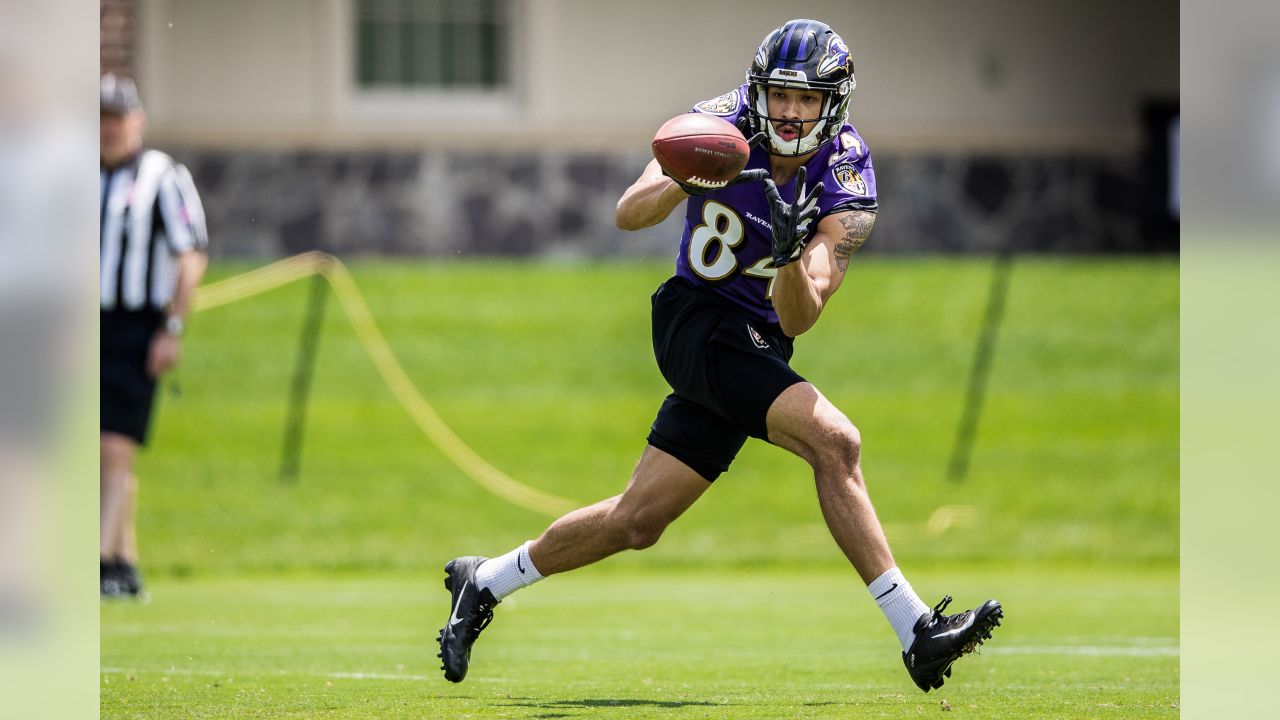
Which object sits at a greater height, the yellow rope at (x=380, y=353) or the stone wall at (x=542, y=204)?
the stone wall at (x=542, y=204)

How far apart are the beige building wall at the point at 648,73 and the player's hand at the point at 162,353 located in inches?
264

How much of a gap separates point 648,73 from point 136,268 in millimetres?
7479

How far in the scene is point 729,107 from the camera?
17.0 feet

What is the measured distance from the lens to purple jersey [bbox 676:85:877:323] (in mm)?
5113

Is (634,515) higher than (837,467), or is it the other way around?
(837,467)

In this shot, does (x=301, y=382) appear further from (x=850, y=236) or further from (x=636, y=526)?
(x=850, y=236)

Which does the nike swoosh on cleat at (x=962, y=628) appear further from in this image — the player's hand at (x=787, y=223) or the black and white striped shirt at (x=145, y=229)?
the black and white striped shirt at (x=145, y=229)

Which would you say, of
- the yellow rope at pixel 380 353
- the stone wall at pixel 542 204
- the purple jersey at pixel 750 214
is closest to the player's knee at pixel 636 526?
the purple jersey at pixel 750 214

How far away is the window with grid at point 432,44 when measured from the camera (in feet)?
51.2

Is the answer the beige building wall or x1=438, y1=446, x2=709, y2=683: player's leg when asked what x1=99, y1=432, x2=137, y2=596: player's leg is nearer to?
x1=438, y1=446, x2=709, y2=683: player's leg

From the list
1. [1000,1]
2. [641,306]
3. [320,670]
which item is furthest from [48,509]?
[1000,1]

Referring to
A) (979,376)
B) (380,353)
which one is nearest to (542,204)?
(380,353)

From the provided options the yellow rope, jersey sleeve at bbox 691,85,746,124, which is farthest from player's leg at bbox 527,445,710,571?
the yellow rope

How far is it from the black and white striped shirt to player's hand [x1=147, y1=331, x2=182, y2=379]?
22 centimetres
